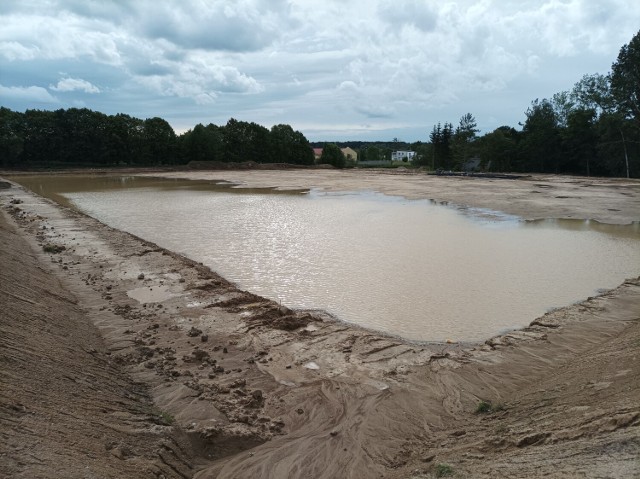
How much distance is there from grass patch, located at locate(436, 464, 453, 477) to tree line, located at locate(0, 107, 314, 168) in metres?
72.7

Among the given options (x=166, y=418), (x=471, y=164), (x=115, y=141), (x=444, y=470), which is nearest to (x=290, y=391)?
(x=166, y=418)

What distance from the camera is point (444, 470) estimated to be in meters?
3.95

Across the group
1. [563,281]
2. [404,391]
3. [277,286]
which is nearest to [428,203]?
[563,281]

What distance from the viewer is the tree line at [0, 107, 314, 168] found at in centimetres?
6806

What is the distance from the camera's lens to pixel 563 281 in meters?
11.6

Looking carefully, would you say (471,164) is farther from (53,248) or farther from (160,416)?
(160,416)

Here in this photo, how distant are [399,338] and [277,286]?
410cm

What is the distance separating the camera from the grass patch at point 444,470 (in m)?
Answer: 3.90

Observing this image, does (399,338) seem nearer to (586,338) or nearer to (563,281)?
(586,338)

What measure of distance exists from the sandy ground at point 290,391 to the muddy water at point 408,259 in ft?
3.16

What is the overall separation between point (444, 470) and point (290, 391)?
103 inches

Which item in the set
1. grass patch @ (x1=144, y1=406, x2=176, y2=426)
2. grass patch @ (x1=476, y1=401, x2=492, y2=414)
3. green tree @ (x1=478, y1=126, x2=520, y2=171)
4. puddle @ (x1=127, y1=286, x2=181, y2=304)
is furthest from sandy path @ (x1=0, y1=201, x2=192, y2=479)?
green tree @ (x1=478, y1=126, x2=520, y2=171)

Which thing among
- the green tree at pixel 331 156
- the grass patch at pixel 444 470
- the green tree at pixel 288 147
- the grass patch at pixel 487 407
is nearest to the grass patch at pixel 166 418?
the grass patch at pixel 444 470

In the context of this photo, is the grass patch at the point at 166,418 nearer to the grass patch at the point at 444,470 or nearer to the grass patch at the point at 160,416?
the grass patch at the point at 160,416
